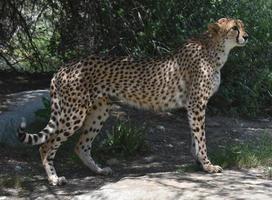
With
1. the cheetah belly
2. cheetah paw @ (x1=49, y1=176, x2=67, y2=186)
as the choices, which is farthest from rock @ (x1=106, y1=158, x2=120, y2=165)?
cheetah paw @ (x1=49, y1=176, x2=67, y2=186)

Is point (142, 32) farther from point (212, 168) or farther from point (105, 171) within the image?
point (212, 168)

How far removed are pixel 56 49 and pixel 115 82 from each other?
11.0 feet

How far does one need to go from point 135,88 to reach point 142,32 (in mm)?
2392

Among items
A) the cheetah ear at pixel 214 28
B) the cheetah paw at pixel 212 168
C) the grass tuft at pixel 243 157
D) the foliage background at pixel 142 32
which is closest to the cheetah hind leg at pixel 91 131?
the cheetah paw at pixel 212 168

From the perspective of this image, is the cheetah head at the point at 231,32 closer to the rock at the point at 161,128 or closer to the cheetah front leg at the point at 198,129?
the cheetah front leg at the point at 198,129

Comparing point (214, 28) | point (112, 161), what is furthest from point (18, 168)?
point (214, 28)

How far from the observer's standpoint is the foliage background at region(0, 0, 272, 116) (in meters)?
7.95

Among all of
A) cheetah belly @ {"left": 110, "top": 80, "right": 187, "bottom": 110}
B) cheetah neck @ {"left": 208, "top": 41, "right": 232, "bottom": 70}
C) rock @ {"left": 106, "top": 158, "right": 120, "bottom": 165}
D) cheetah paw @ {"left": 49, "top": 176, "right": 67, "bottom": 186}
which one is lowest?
cheetah paw @ {"left": 49, "top": 176, "right": 67, "bottom": 186}

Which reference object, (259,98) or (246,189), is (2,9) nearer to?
(259,98)

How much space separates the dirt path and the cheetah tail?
375mm

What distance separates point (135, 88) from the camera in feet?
18.9

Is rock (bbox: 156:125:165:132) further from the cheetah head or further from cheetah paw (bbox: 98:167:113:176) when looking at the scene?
the cheetah head

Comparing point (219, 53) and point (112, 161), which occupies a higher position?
point (219, 53)

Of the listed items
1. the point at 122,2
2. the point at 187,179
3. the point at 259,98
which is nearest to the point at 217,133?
the point at 259,98
